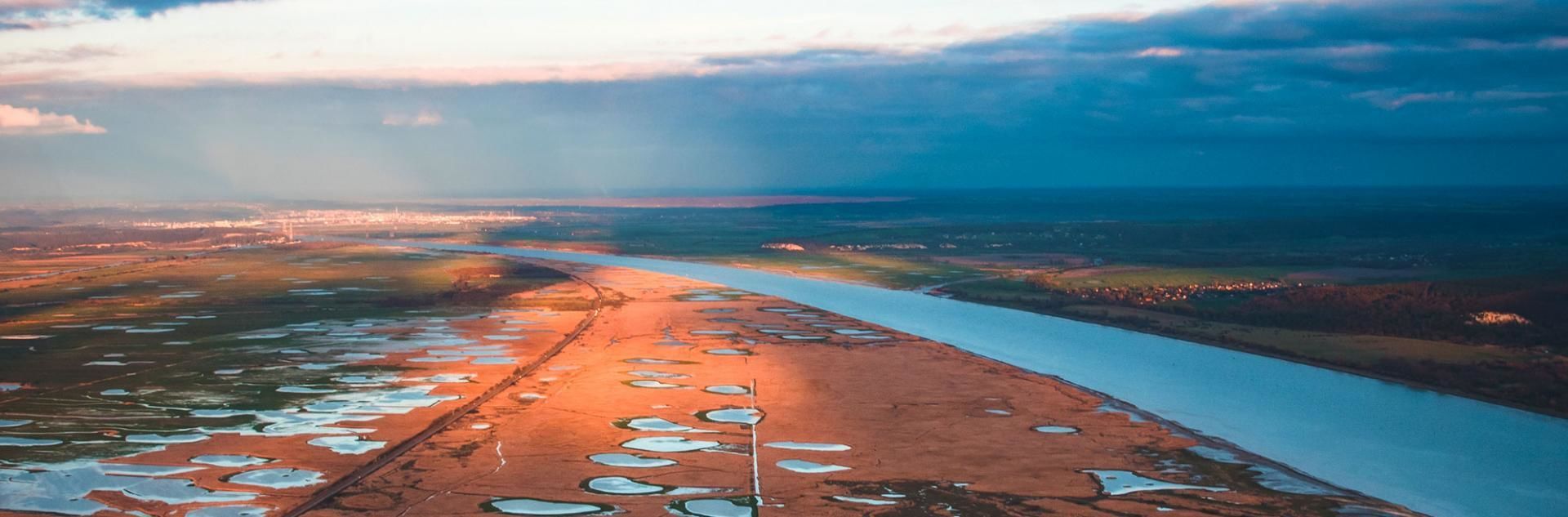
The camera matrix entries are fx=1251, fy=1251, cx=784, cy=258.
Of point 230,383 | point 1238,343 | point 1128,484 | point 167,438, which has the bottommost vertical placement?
point 230,383

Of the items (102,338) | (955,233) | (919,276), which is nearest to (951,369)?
(102,338)

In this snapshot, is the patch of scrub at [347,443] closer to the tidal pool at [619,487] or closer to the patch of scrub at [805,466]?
the tidal pool at [619,487]

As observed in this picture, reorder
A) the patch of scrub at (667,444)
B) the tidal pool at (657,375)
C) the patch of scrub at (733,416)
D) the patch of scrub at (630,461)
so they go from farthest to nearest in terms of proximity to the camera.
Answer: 1. the tidal pool at (657,375)
2. the patch of scrub at (733,416)
3. the patch of scrub at (667,444)
4. the patch of scrub at (630,461)

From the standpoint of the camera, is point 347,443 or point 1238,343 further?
point 1238,343

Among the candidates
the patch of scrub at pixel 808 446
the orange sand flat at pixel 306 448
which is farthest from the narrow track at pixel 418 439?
the patch of scrub at pixel 808 446

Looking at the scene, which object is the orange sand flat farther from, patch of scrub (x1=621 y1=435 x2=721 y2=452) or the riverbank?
the riverbank

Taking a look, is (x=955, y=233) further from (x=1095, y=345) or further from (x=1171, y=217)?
(x=1095, y=345)

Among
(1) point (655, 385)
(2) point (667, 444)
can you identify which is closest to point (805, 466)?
(2) point (667, 444)

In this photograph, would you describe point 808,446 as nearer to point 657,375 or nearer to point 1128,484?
point 1128,484
